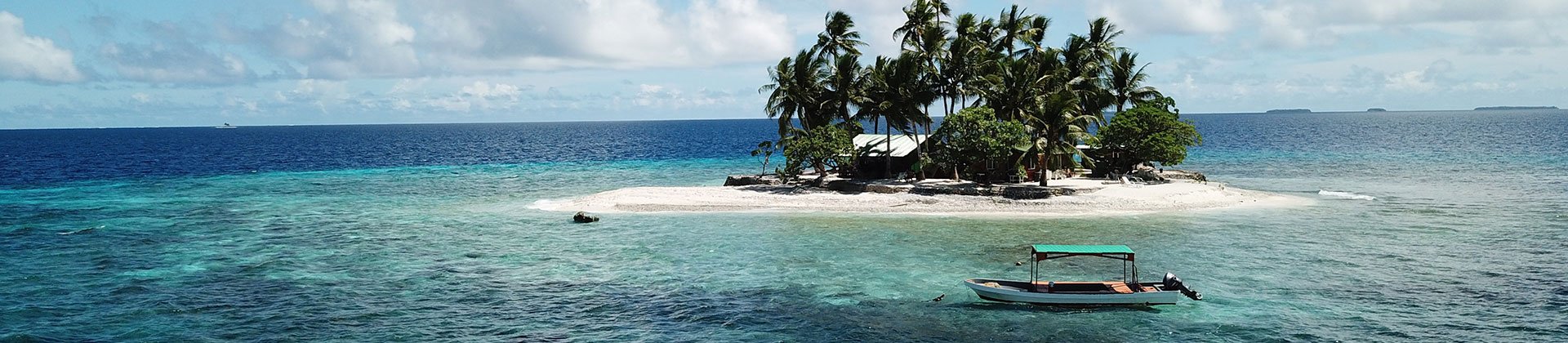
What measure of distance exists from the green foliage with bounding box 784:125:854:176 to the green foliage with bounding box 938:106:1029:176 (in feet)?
24.1

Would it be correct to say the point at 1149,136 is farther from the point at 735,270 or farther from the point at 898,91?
the point at 735,270

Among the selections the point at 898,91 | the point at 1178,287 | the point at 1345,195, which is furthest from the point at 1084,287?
the point at 1345,195

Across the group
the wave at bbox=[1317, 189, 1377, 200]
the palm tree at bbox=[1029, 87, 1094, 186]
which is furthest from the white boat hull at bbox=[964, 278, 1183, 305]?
the wave at bbox=[1317, 189, 1377, 200]

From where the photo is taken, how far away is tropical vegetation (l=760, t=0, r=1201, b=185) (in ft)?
202

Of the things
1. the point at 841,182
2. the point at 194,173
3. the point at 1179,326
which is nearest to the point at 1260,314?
the point at 1179,326

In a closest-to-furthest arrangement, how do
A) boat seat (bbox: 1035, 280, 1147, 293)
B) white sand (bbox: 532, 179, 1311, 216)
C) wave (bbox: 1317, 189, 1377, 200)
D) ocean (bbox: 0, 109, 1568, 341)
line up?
ocean (bbox: 0, 109, 1568, 341) → boat seat (bbox: 1035, 280, 1147, 293) → white sand (bbox: 532, 179, 1311, 216) → wave (bbox: 1317, 189, 1377, 200)

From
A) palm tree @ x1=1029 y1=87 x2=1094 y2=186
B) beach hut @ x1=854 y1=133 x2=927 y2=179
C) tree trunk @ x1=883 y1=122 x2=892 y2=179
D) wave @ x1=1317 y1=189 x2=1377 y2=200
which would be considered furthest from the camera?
beach hut @ x1=854 y1=133 x2=927 y2=179

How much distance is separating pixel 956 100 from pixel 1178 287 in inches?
1420

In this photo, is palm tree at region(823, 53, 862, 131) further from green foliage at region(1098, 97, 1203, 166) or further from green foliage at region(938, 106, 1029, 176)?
green foliage at region(1098, 97, 1203, 166)

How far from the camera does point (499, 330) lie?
93.8 feet

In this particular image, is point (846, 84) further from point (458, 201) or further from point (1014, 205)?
point (458, 201)

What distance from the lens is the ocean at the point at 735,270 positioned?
1126 inches

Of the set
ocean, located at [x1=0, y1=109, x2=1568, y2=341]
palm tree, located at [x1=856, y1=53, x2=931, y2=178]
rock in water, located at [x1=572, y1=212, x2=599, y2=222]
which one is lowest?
ocean, located at [x1=0, y1=109, x2=1568, y2=341]

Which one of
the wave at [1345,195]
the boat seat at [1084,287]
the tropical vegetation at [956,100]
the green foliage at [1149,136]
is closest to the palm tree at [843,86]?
the tropical vegetation at [956,100]
